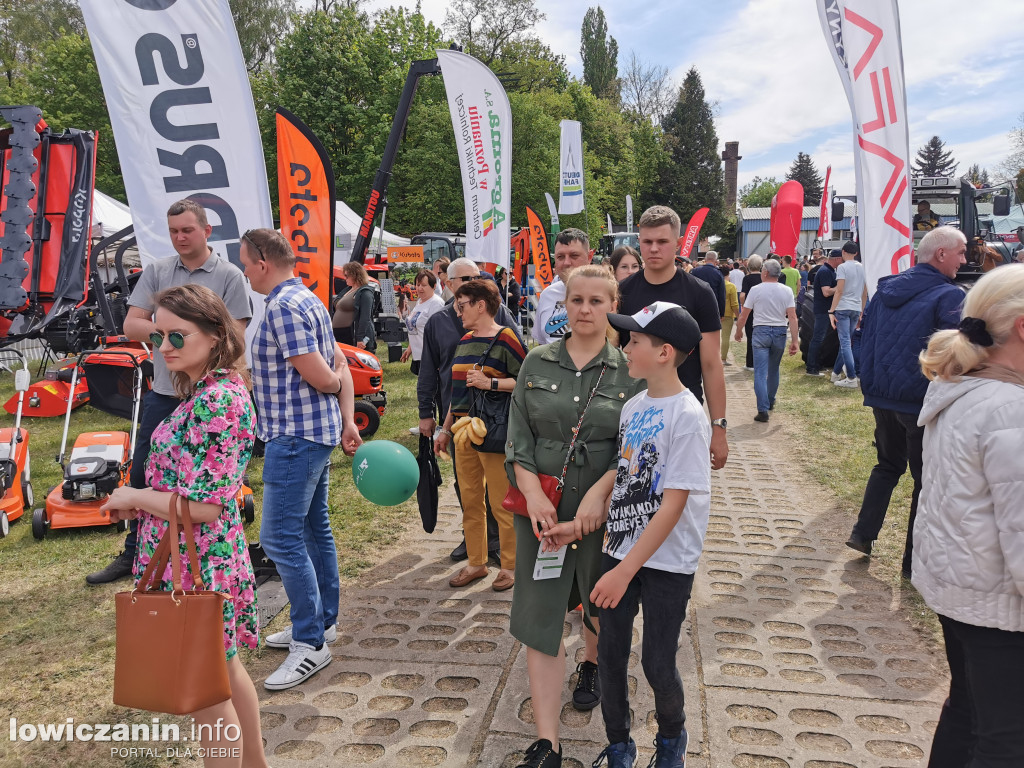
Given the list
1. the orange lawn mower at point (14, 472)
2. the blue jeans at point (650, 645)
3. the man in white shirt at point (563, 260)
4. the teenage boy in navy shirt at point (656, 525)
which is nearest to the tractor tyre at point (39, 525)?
the orange lawn mower at point (14, 472)

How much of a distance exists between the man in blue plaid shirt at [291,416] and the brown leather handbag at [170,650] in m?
1.04

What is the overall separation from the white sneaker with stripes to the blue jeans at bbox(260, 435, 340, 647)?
1.7 inches

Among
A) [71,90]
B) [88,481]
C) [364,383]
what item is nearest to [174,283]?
[88,481]

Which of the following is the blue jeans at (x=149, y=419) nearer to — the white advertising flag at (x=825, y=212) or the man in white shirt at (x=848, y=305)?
the man in white shirt at (x=848, y=305)

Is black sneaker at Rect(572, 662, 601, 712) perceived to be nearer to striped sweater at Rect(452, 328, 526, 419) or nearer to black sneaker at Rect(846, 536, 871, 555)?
striped sweater at Rect(452, 328, 526, 419)

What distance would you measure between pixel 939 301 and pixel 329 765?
4.12 m

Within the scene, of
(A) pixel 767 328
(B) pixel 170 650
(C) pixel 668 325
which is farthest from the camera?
(A) pixel 767 328

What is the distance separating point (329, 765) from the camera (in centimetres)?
264

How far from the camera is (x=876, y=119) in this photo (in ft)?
16.1

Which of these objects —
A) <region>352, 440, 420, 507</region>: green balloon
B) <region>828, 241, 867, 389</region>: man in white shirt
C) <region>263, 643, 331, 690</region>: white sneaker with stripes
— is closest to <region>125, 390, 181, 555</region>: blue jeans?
Result: <region>352, 440, 420, 507</region>: green balloon

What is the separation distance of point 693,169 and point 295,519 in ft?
183

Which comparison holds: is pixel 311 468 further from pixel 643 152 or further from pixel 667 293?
pixel 643 152

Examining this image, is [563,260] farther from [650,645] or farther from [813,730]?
[813,730]

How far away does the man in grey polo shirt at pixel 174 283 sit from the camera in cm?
370
